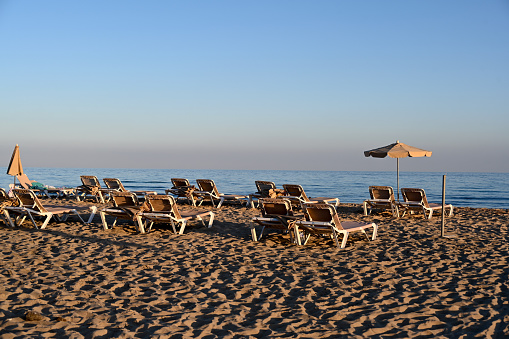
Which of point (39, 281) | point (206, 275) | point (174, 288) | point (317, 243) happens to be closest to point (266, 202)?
point (317, 243)

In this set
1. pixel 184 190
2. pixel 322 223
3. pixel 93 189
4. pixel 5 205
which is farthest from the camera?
pixel 93 189

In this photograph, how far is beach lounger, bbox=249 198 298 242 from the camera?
749 cm

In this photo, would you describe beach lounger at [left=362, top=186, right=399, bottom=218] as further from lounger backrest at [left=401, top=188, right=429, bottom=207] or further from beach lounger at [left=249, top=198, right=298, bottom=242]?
beach lounger at [left=249, top=198, right=298, bottom=242]

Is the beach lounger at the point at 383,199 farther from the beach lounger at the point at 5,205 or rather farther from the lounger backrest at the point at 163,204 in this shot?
the beach lounger at the point at 5,205

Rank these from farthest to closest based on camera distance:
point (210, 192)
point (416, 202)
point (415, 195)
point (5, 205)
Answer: point (210, 192), point (415, 195), point (416, 202), point (5, 205)

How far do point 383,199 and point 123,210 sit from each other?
6431 millimetres

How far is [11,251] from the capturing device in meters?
6.40

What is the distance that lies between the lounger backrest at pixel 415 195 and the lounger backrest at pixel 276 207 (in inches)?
171

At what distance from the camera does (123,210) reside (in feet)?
27.6

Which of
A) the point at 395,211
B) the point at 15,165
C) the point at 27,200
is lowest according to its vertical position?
the point at 395,211

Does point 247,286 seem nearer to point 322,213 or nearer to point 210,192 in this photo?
point 322,213

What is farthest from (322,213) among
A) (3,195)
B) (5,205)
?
(3,195)

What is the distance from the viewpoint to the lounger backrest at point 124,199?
8.88m

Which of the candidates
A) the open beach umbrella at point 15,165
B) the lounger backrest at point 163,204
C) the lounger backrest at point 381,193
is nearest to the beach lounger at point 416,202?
the lounger backrest at point 381,193
